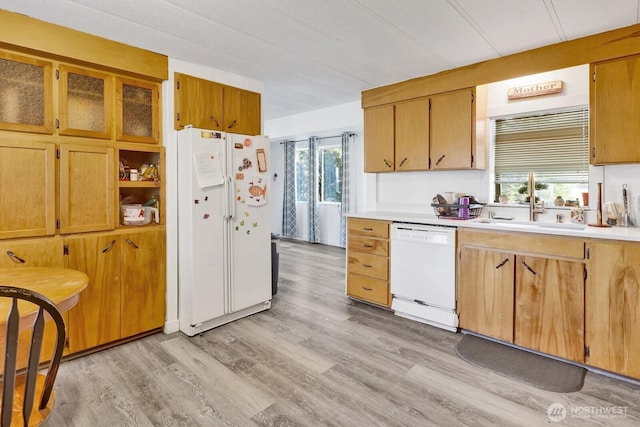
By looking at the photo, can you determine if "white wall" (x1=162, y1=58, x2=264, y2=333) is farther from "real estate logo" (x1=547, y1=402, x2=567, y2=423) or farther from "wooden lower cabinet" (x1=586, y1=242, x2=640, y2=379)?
"wooden lower cabinet" (x1=586, y1=242, x2=640, y2=379)

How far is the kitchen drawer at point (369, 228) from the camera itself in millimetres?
3327

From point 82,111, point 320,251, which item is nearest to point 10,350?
point 82,111

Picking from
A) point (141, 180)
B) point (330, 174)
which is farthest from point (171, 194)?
point (330, 174)

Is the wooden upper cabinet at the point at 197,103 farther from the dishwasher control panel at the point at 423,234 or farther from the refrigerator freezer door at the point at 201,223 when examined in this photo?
the dishwasher control panel at the point at 423,234

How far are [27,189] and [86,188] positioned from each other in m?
0.33

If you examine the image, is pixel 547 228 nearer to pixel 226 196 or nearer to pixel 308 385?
pixel 308 385

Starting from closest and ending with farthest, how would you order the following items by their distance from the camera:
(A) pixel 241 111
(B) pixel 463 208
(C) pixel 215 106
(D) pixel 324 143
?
(B) pixel 463 208, (C) pixel 215 106, (A) pixel 241 111, (D) pixel 324 143

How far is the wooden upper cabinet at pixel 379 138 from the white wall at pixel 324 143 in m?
0.43

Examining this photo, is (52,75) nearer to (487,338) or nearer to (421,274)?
(421,274)

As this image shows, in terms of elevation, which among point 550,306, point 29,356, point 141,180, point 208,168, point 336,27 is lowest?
point 550,306

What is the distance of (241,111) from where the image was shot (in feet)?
11.1

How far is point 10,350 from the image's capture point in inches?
41.9

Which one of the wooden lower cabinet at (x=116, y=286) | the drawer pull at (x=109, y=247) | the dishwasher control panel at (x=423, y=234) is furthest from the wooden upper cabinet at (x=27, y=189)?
the dishwasher control panel at (x=423, y=234)

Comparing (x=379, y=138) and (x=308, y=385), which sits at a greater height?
(x=379, y=138)
